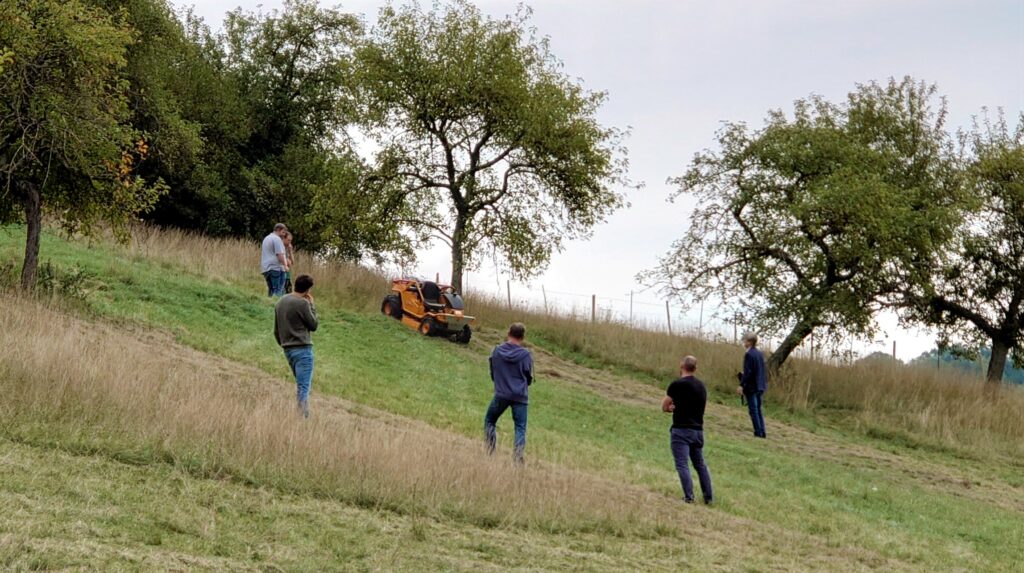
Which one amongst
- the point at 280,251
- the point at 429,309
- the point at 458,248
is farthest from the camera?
the point at 458,248

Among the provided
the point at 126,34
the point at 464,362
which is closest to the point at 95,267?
the point at 126,34

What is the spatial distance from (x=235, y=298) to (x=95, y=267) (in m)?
3.15

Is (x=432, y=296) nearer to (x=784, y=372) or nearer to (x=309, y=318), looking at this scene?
(x=784, y=372)

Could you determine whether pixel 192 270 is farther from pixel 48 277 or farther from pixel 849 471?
pixel 849 471

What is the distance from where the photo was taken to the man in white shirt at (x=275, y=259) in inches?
902

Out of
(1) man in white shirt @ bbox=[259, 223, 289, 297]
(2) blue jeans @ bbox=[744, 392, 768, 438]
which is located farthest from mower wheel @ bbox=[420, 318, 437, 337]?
(2) blue jeans @ bbox=[744, 392, 768, 438]

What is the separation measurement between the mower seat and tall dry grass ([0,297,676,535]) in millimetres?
14742

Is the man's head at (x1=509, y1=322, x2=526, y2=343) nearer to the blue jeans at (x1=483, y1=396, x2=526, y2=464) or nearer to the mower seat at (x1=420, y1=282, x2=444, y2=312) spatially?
the blue jeans at (x1=483, y1=396, x2=526, y2=464)

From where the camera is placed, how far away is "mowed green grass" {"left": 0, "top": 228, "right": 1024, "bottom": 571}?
50.9 ft

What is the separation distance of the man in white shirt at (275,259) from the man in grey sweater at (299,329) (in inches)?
345

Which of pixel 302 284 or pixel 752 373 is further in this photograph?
pixel 752 373

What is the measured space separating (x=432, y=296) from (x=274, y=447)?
18.1 metres

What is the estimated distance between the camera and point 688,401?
14.3 meters

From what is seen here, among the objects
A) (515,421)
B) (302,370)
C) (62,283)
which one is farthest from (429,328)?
(515,421)
